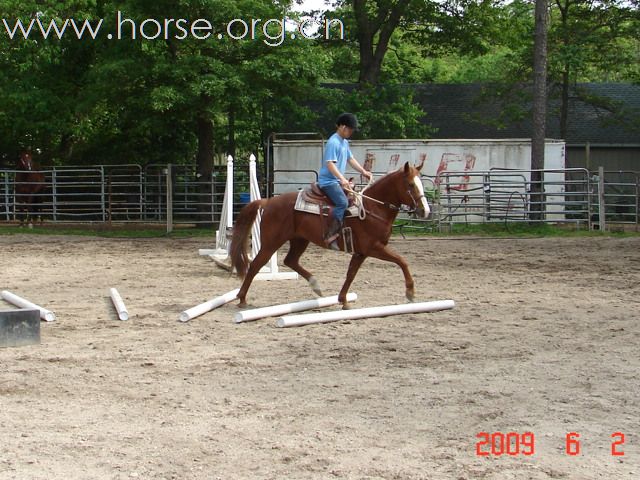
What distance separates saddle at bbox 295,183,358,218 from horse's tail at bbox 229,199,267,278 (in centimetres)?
52

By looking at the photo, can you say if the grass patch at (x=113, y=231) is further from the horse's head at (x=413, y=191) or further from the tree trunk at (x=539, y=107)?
the horse's head at (x=413, y=191)

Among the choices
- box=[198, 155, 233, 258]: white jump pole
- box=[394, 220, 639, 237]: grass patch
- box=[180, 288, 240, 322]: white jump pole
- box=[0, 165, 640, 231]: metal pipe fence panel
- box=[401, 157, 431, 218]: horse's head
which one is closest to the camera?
box=[180, 288, 240, 322]: white jump pole

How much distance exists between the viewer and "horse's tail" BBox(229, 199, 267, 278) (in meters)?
9.73

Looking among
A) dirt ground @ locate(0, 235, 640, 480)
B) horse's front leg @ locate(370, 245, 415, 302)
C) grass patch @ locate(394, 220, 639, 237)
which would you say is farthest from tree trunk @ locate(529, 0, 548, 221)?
horse's front leg @ locate(370, 245, 415, 302)

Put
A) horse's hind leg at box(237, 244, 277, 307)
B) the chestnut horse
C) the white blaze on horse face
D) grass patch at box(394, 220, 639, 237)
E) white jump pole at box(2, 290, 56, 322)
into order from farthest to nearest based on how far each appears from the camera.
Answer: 1. grass patch at box(394, 220, 639, 237)
2. horse's hind leg at box(237, 244, 277, 307)
3. the chestnut horse
4. the white blaze on horse face
5. white jump pole at box(2, 290, 56, 322)

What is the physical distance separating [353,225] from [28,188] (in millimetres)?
16049

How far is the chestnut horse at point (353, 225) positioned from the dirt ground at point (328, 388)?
59 centimetres

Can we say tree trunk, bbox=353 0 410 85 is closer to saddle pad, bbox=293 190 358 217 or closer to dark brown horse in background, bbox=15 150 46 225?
dark brown horse in background, bbox=15 150 46 225

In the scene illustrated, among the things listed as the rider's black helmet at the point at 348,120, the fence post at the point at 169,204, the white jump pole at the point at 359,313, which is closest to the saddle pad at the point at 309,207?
the rider's black helmet at the point at 348,120

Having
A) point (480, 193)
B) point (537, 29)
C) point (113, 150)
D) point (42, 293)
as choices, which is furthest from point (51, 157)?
point (42, 293)

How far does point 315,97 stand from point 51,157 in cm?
951

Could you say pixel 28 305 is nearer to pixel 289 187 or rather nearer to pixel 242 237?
pixel 242 237

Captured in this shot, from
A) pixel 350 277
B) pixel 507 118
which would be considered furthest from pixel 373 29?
pixel 350 277

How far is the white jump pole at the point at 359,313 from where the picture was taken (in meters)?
8.44
